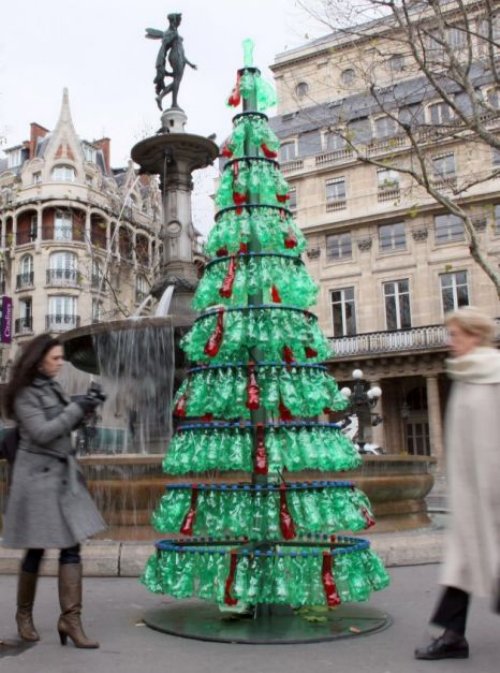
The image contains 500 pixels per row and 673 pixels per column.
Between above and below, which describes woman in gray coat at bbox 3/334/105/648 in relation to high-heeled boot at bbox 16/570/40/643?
above

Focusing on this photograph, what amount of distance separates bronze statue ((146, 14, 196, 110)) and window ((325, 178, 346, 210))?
24245 millimetres

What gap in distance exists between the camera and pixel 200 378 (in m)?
5.08

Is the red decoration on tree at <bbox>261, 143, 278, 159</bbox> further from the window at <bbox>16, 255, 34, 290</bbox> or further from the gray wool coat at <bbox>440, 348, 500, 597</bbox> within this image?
the window at <bbox>16, 255, 34, 290</bbox>

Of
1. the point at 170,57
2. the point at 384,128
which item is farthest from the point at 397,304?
the point at 170,57

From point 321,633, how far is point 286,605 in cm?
55

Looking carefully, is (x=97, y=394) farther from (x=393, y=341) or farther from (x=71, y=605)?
(x=393, y=341)

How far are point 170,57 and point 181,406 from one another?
1135cm

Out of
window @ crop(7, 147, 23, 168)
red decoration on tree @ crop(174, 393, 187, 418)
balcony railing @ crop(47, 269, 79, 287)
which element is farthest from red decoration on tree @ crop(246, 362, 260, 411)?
window @ crop(7, 147, 23, 168)

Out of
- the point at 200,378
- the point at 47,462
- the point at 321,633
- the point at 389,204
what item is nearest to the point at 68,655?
the point at 47,462

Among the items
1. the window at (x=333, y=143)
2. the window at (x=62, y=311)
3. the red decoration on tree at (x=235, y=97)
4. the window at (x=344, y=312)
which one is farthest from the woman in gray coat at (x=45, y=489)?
the window at (x=62, y=311)

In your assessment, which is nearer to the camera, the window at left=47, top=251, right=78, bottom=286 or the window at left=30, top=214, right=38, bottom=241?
the window at left=47, top=251, right=78, bottom=286

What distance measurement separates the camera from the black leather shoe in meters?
3.94

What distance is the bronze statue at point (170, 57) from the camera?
48.1ft

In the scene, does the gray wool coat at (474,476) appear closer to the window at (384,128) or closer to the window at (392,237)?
the window at (392,237)
